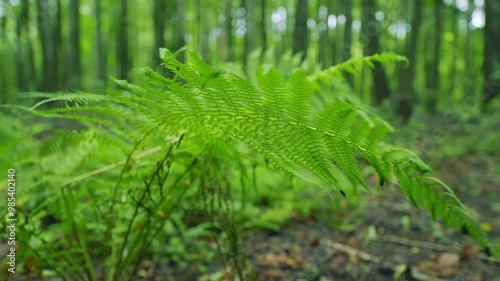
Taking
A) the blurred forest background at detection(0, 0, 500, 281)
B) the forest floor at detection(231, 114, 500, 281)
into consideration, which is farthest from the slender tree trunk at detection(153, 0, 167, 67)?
the forest floor at detection(231, 114, 500, 281)

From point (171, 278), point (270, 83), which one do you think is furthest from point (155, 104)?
point (171, 278)

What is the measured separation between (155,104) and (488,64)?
317 inches

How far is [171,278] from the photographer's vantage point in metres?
2.13

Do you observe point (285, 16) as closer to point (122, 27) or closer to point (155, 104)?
point (122, 27)

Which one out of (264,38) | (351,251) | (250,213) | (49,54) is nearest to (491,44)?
(351,251)

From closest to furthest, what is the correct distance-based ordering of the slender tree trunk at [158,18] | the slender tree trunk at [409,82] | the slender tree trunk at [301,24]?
1. the slender tree trunk at [409,82]
2. the slender tree trunk at [301,24]
3. the slender tree trunk at [158,18]

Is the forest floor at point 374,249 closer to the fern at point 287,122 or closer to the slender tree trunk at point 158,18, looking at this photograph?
the fern at point 287,122

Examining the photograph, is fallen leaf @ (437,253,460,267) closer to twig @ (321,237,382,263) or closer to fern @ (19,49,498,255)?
twig @ (321,237,382,263)

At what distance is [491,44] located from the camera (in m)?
7.15

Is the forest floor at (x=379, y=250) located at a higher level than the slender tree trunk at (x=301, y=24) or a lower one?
lower

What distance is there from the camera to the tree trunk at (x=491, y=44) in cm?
686

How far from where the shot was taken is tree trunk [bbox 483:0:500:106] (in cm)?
686

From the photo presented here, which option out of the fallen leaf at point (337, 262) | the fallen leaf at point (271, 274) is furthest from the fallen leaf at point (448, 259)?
the fallen leaf at point (271, 274)

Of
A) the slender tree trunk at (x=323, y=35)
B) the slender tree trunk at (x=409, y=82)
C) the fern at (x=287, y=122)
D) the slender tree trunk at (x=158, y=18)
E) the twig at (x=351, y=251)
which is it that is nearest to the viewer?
the fern at (x=287, y=122)
